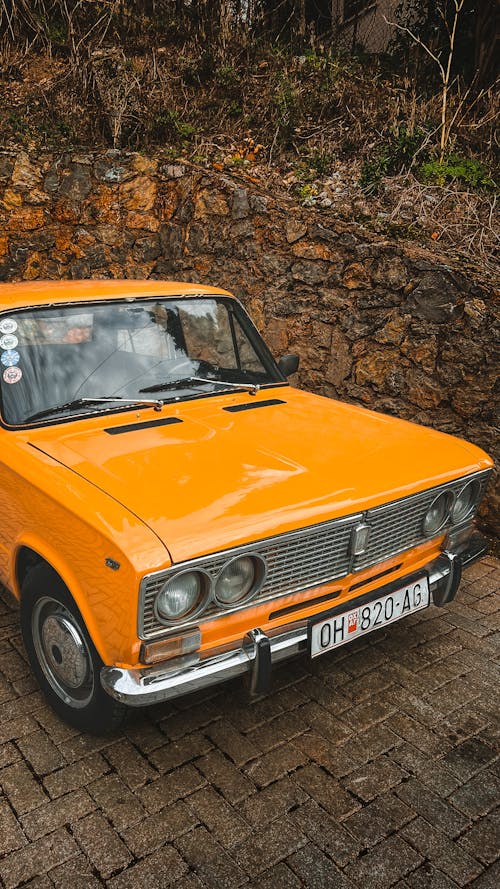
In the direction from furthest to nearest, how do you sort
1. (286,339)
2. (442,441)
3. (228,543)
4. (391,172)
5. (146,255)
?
(146,255)
(391,172)
(286,339)
(442,441)
(228,543)

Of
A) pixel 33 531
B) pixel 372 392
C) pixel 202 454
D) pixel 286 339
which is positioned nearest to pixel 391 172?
pixel 286 339

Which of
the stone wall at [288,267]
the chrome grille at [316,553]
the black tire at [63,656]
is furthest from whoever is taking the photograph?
the stone wall at [288,267]

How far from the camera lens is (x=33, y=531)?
8.80 ft

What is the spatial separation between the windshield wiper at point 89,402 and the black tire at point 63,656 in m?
0.70

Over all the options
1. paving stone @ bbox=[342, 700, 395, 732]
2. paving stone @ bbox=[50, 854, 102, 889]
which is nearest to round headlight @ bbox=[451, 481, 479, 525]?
paving stone @ bbox=[342, 700, 395, 732]

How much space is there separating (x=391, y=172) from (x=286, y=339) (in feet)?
7.22

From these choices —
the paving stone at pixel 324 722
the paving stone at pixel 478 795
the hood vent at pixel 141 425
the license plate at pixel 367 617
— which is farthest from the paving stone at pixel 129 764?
the hood vent at pixel 141 425

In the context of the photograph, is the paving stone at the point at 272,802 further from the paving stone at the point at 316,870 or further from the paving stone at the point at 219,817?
the paving stone at the point at 316,870

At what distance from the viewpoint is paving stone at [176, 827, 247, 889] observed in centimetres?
213

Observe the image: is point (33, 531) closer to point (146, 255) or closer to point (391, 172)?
point (146, 255)

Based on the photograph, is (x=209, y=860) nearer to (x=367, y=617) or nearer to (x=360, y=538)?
(x=367, y=617)

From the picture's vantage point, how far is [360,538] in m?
2.67

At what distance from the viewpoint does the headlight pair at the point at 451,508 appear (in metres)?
3.05

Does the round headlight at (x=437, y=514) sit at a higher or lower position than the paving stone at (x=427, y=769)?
higher
